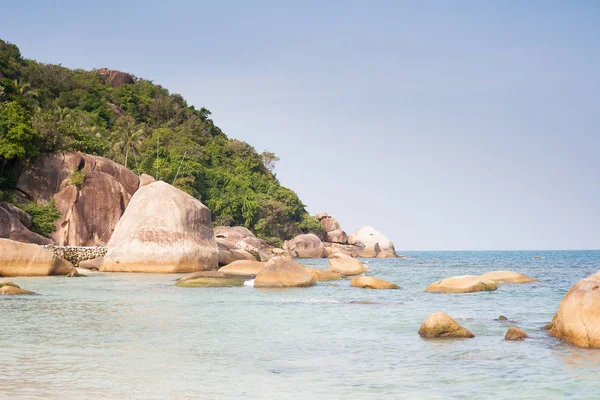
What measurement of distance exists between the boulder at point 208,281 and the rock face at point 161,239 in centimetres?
520

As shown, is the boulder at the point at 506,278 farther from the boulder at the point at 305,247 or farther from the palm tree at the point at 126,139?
the palm tree at the point at 126,139

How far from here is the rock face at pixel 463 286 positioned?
68.5ft

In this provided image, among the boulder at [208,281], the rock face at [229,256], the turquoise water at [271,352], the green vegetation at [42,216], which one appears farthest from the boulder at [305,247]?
the turquoise water at [271,352]

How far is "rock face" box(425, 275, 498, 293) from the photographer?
2089cm

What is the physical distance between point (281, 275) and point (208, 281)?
2488 mm

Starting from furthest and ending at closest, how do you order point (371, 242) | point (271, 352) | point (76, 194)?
point (371, 242)
point (76, 194)
point (271, 352)

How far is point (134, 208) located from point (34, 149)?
1379 cm

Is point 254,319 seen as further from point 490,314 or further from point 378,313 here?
point 490,314

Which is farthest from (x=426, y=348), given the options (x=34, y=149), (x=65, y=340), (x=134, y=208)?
(x=34, y=149)

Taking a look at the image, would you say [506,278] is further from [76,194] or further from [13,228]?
[76,194]

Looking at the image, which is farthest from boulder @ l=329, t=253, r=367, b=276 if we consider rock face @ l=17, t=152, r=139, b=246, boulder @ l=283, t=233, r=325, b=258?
boulder @ l=283, t=233, r=325, b=258

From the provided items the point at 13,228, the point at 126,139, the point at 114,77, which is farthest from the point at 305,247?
the point at 13,228

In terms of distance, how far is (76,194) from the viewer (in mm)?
39469

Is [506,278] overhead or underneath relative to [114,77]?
underneath
